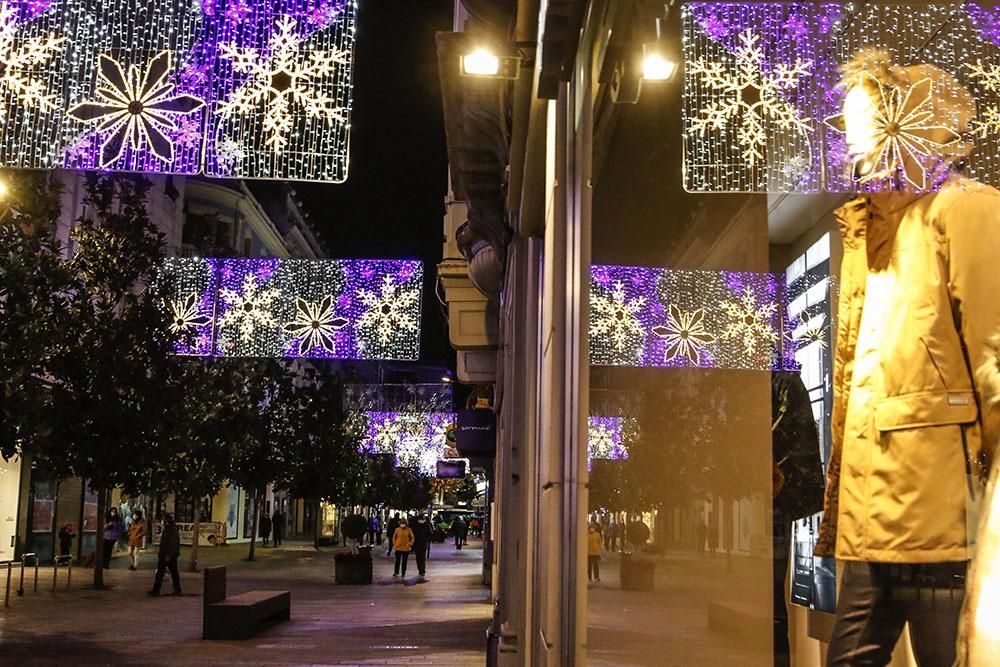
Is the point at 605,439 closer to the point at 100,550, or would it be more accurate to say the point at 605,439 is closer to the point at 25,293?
the point at 25,293

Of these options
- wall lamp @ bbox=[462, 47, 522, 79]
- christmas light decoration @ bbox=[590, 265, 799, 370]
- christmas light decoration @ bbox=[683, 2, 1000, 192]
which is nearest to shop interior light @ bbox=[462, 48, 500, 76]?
wall lamp @ bbox=[462, 47, 522, 79]

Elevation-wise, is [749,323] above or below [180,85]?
below

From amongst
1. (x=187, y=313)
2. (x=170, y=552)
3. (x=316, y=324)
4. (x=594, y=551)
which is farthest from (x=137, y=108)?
(x=187, y=313)

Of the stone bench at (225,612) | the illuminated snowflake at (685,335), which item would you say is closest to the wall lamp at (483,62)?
the illuminated snowflake at (685,335)

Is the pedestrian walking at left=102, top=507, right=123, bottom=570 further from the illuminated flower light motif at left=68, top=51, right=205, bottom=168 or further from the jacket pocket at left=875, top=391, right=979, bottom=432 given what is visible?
the jacket pocket at left=875, top=391, right=979, bottom=432

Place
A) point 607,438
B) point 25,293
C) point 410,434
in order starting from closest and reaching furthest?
point 607,438, point 25,293, point 410,434

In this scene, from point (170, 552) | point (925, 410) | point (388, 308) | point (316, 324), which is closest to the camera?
point (925, 410)

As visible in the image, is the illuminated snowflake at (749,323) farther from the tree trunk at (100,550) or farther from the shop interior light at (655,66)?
the tree trunk at (100,550)

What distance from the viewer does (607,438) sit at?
373 centimetres

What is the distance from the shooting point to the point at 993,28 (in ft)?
10.1

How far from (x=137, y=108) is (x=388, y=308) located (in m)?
12.1

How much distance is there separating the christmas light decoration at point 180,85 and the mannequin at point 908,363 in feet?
14.9

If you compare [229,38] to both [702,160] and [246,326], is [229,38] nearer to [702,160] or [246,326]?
[702,160]

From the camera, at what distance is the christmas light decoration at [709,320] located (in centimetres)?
321
